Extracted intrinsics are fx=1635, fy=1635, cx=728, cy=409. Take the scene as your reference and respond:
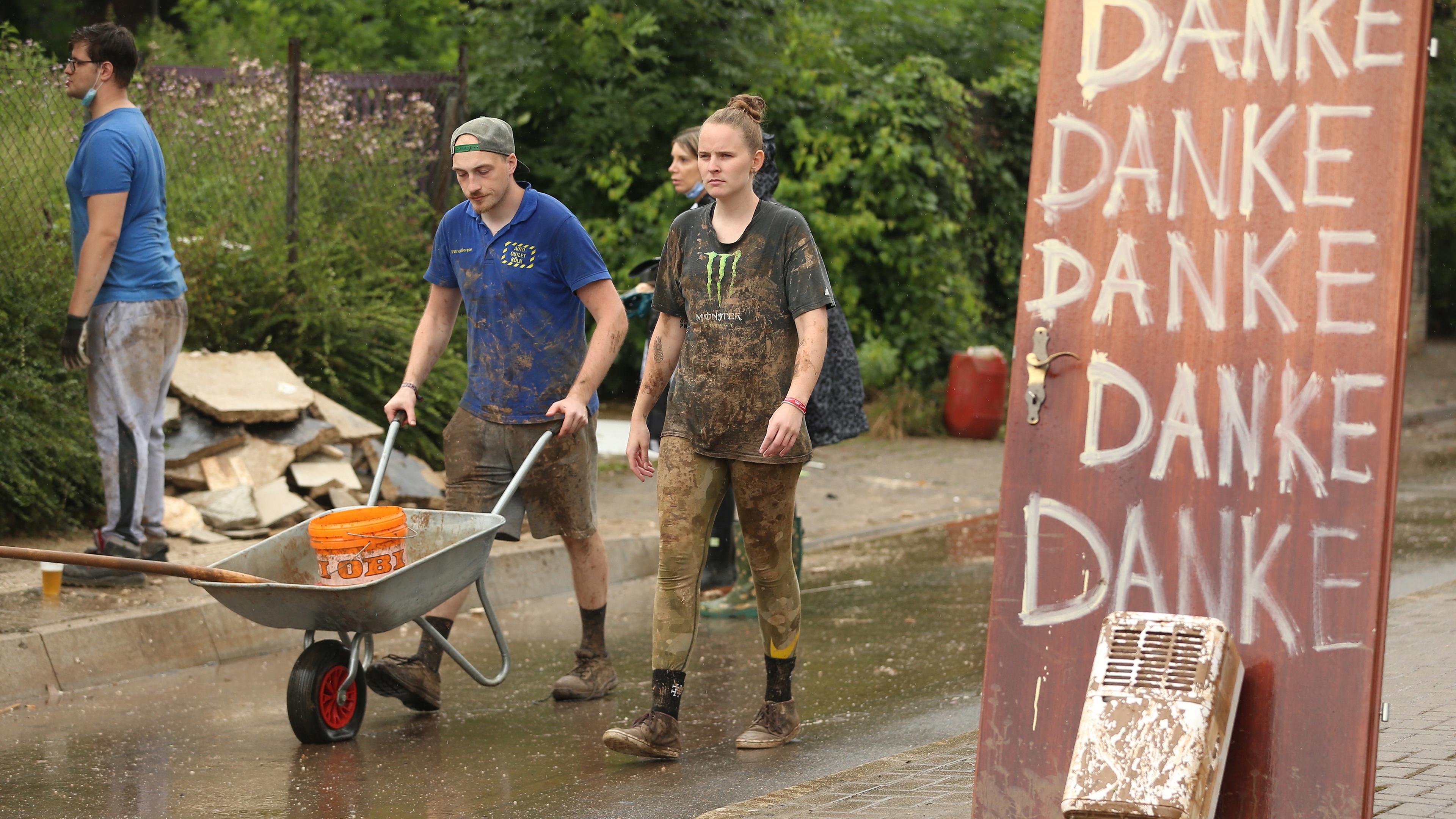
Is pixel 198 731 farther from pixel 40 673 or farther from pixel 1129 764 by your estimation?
pixel 1129 764

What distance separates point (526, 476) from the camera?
5.77m

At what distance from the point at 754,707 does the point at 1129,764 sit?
111 inches

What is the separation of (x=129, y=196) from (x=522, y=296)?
209 cm

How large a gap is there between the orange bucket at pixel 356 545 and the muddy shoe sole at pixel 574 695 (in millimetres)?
1054

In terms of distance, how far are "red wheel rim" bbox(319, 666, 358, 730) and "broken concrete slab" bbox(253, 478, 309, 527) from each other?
312 cm

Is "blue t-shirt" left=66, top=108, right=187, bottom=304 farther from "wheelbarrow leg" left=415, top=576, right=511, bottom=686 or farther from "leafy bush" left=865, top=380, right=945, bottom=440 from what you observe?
"leafy bush" left=865, top=380, right=945, bottom=440

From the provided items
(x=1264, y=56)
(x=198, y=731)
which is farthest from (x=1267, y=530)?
(x=198, y=731)

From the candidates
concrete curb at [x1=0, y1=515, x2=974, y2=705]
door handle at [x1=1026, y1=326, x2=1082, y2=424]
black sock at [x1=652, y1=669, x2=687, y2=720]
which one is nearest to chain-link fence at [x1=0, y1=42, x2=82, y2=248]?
concrete curb at [x1=0, y1=515, x2=974, y2=705]

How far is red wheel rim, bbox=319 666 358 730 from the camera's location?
17.4 ft

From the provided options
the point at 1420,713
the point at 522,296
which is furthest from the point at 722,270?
the point at 1420,713

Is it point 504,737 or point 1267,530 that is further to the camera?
point 504,737

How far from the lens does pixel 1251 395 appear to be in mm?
3553

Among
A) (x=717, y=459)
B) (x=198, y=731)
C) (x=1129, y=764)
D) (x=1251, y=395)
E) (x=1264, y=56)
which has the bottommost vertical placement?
(x=198, y=731)

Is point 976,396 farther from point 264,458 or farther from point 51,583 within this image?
point 51,583
